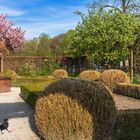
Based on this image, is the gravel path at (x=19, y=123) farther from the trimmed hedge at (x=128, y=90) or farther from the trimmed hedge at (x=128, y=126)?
the trimmed hedge at (x=128, y=90)

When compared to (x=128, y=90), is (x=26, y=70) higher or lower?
higher

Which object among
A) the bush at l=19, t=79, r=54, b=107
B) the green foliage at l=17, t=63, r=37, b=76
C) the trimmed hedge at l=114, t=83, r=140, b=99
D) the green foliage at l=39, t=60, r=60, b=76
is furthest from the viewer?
the green foliage at l=39, t=60, r=60, b=76

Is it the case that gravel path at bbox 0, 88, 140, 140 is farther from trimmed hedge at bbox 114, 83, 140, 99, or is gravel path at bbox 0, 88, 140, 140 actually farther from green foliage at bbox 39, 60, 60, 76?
green foliage at bbox 39, 60, 60, 76

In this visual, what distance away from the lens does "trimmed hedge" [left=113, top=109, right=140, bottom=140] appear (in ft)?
29.5

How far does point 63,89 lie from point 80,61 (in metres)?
28.9

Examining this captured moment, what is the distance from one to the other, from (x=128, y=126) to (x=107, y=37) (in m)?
21.7

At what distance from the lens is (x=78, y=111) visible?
8.29 meters

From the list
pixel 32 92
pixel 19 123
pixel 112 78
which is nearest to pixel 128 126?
pixel 19 123

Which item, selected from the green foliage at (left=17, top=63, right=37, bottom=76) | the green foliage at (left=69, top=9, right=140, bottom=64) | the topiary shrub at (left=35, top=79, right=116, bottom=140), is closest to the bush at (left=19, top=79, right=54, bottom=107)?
the topiary shrub at (left=35, top=79, right=116, bottom=140)

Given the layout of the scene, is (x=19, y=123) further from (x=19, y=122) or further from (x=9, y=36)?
(x=9, y=36)

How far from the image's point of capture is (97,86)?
8484 millimetres

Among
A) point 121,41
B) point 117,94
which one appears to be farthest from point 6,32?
point 121,41

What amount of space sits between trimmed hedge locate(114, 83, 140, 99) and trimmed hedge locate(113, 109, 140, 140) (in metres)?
6.58

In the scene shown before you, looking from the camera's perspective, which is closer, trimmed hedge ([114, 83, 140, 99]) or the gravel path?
the gravel path
